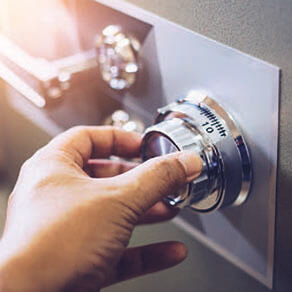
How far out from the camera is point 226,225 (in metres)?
0.41

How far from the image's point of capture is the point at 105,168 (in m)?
0.51

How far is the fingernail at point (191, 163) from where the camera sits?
0.35 meters

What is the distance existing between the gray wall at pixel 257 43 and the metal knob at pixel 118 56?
1.3 inches

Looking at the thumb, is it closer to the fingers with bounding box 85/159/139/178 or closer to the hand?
the hand

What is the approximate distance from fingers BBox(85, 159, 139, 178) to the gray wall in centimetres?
12

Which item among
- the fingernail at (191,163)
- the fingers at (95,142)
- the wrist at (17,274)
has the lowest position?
the wrist at (17,274)

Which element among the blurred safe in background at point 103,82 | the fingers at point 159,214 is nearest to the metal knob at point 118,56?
the blurred safe in background at point 103,82

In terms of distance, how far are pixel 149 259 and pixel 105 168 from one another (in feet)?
0.33

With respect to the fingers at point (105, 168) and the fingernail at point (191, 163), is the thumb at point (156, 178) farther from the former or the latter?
the fingers at point (105, 168)

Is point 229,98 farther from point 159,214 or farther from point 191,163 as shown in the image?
point 159,214

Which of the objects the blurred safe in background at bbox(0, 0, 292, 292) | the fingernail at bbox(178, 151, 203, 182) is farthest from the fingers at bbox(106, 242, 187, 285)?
the fingernail at bbox(178, 151, 203, 182)

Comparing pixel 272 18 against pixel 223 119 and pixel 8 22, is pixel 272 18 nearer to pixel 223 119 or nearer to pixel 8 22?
pixel 223 119

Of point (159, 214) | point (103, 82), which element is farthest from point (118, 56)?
point (159, 214)

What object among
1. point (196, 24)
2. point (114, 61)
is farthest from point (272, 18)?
point (114, 61)
